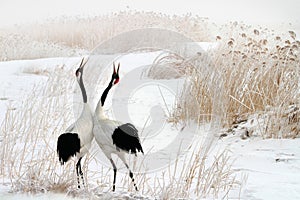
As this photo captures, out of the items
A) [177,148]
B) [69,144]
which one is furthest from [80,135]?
[177,148]

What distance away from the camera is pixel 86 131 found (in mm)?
1579

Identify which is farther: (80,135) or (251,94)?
(251,94)

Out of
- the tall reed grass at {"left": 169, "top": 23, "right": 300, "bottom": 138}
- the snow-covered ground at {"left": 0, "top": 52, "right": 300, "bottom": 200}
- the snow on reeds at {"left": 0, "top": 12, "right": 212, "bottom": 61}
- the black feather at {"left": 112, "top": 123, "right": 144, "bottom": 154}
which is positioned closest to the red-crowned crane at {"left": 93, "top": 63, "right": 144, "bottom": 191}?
the black feather at {"left": 112, "top": 123, "right": 144, "bottom": 154}

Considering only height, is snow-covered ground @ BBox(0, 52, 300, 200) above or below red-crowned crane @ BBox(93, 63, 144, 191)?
below

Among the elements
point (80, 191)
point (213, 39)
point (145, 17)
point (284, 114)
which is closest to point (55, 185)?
point (80, 191)

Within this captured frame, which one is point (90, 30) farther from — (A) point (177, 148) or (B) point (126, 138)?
(B) point (126, 138)

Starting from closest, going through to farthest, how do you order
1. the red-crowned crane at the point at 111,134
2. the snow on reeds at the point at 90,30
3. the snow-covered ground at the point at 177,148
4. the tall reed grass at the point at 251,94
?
the red-crowned crane at the point at 111,134
the snow-covered ground at the point at 177,148
the tall reed grass at the point at 251,94
the snow on reeds at the point at 90,30

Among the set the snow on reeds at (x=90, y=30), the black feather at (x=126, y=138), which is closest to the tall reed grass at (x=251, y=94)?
the black feather at (x=126, y=138)

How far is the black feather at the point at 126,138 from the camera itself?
61.5 inches

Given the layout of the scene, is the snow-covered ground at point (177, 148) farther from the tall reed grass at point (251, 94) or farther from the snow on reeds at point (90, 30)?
the snow on reeds at point (90, 30)

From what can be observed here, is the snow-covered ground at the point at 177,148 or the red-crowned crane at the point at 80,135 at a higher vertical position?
the red-crowned crane at the point at 80,135

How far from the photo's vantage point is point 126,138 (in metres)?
1.59

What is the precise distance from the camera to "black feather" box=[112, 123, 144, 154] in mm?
1562

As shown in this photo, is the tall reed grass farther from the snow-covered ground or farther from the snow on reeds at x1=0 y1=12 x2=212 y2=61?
the snow on reeds at x1=0 y1=12 x2=212 y2=61
